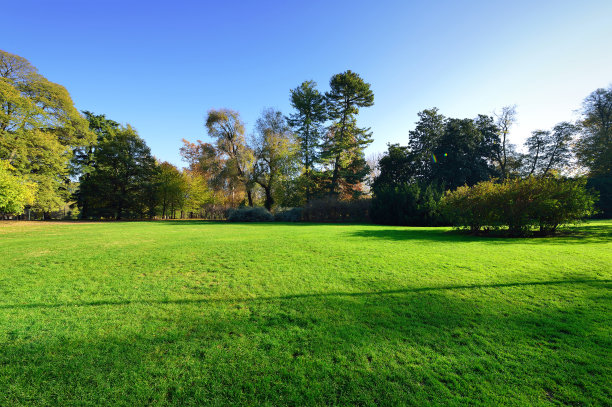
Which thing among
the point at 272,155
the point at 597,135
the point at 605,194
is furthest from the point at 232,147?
the point at 597,135

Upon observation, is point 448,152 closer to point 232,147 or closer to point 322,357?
point 232,147

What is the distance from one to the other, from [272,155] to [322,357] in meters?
27.9

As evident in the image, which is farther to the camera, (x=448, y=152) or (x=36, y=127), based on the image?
(x=448, y=152)

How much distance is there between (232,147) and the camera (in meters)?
29.5

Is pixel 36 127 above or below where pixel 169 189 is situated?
above

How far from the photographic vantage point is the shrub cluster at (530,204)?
30.0ft

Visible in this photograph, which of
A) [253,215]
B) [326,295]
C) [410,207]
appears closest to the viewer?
[326,295]

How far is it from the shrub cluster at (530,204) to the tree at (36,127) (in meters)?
32.8

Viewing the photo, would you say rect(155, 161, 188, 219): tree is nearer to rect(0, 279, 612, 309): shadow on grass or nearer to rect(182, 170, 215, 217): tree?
rect(182, 170, 215, 217): tree

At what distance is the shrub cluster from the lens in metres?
9.13

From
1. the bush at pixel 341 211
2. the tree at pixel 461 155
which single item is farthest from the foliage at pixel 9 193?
the tree at pixel 461 155

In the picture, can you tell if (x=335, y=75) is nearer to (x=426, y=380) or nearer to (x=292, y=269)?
(x=292, y=269)

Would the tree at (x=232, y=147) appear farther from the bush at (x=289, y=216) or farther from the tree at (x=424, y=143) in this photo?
the tree at (x=424, y=143)

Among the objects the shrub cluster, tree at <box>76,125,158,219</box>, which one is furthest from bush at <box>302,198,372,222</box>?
tree at <box>76,125,158,219</box>
